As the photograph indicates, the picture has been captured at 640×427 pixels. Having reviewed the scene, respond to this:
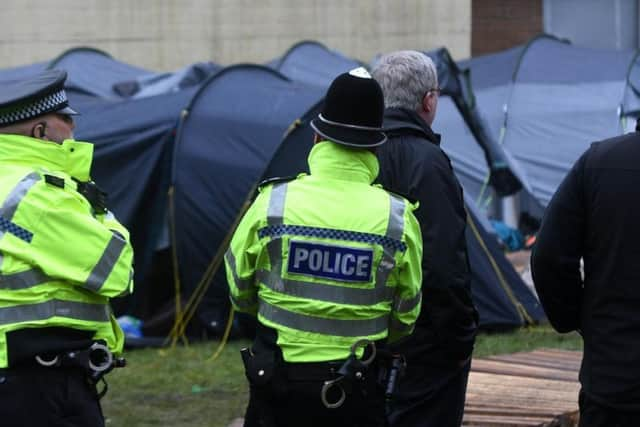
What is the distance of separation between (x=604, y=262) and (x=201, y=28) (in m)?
16.6

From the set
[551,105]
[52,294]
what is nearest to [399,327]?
[52,294]

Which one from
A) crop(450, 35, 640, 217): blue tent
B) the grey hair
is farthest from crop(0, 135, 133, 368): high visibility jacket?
crop(450, 35, 640, 217): blue tent

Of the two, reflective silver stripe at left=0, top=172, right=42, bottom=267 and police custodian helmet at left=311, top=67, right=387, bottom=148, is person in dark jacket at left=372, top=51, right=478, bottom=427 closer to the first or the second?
police custodian helmet at left=311, top=67, right=387, bottom=148

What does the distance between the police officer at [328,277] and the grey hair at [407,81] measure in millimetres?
639

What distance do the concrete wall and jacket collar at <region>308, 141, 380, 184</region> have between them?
15760 millimetres

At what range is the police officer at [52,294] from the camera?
12.8 ft

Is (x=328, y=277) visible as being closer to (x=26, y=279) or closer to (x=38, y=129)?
(x=26, y=279)

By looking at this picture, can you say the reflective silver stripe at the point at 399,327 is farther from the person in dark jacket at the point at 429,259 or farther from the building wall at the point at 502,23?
the building wall at the point at 502,23

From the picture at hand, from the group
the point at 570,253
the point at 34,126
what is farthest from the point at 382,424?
the point at 34,126

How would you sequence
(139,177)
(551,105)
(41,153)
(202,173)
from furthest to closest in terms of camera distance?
1. (551,105)
2. (139,177)
3. (202,173)
4. (41,153)

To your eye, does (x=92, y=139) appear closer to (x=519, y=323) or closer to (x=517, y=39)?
(x=519, y=323)

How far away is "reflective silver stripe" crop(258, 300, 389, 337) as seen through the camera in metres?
3.89

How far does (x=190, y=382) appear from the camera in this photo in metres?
8.66

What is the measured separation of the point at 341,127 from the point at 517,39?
16038 mm
